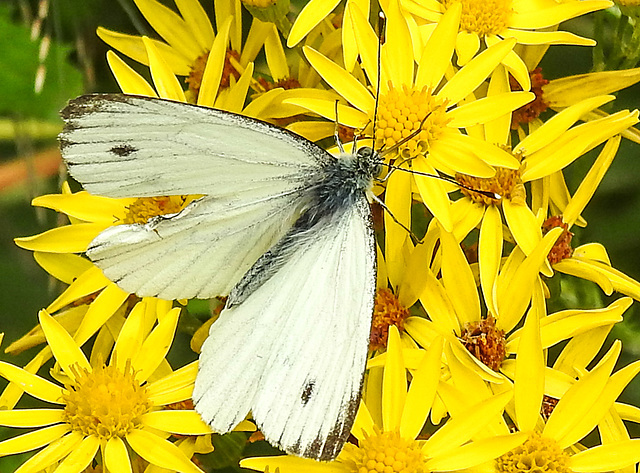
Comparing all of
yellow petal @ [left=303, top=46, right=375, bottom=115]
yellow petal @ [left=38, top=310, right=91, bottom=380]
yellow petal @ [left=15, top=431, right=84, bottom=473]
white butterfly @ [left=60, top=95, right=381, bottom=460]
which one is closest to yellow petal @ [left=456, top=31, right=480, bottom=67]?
yellow petal @ [left=303, top=46, right=375, bottom=115]

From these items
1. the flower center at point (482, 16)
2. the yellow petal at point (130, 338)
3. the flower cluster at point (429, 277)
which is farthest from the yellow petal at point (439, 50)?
the yellow petal at point (130, 338)

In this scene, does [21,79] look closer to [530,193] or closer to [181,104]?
[181,104]

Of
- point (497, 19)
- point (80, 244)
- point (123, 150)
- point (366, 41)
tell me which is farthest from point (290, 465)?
point (497, 19)

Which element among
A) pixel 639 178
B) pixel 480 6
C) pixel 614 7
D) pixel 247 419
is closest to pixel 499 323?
pixel 247 419

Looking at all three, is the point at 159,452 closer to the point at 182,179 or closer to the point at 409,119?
the point at 182,179

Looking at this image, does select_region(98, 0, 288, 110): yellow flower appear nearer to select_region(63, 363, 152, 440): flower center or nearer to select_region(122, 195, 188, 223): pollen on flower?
select_region(122, 195, 188, 223): pollen on flower

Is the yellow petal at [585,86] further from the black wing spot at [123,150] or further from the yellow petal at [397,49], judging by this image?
the black wing spot at [123,150]

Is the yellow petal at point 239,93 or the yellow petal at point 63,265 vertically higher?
the yellow petal at point 239,93
